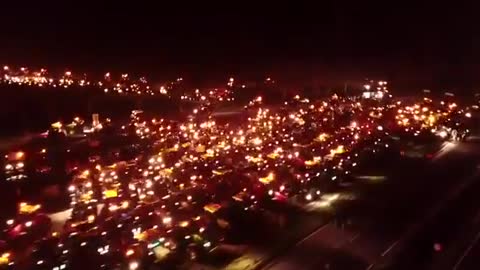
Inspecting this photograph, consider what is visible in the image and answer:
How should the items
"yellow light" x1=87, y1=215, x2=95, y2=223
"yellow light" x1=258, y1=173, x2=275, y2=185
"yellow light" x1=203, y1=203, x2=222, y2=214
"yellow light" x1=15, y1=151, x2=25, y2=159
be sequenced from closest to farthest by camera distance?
"yellow light" x1=87, y1=215, x2=95, y2=223, "yellow light" x1=203, y1=203, x2=222, y2=214, "yellow light" x1=258, y1=173, x2=275, y2=185, "yellow light" x1=15, y1=151, x2=25, y2=159

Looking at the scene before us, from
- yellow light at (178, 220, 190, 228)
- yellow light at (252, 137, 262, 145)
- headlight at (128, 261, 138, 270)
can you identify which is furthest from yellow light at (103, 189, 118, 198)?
yellow light at (252, 137, 262, 145)

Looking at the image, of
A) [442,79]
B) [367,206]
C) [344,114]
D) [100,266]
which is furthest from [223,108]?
[442,79]

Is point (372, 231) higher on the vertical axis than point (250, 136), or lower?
lower

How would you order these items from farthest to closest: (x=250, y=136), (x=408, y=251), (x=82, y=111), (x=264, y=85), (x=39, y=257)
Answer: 1. (x=264, y=85)
2. (x=82, y=111)
3. (x=250, y=136)
4. (x=408, y=251)
5. (x=39, y=257)

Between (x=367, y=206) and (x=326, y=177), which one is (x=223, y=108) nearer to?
(x=326, y=177)

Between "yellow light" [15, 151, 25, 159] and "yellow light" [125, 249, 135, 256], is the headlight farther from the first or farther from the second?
"yellow light" [15, 151, 25, 159]

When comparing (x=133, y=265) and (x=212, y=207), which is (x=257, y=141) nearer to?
(x=212, y=207)
